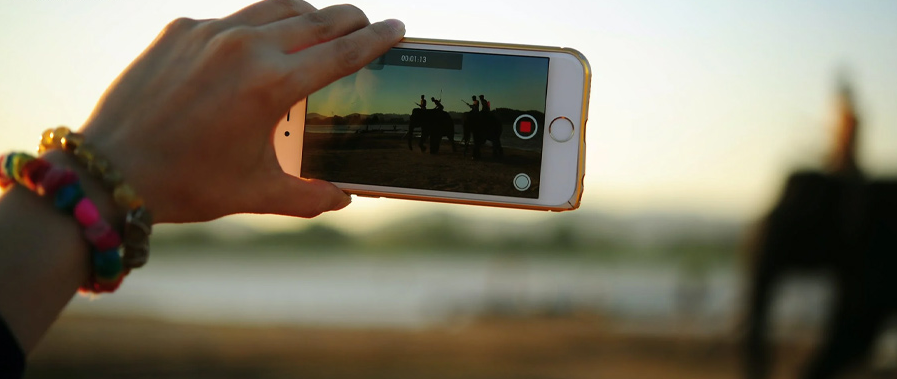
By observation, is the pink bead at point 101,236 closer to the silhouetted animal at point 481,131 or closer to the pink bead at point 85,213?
the pink bead at point 85,213

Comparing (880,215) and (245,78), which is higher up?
(245,78)

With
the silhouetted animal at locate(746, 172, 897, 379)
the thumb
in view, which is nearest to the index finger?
the thumb

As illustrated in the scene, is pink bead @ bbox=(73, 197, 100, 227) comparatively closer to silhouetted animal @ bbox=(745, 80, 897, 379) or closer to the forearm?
the forearm

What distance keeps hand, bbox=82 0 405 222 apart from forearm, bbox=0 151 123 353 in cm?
12

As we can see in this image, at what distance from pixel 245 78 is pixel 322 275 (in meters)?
15.2

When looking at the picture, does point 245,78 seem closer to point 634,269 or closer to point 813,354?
point 813,354

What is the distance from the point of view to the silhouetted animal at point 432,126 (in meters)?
1.70

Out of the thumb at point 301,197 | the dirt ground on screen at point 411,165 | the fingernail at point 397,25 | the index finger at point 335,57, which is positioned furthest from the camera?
the dirt ground on screen at point 411,165

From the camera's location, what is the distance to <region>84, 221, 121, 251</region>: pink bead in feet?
2.65

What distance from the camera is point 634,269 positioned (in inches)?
735

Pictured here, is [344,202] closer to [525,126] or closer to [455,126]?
[455,126]

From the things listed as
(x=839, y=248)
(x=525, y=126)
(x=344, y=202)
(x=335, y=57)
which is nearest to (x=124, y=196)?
(x=335, y=57)

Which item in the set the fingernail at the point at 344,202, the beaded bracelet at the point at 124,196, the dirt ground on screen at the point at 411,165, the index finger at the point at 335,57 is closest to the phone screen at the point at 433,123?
the dirt ground on screen at the point at 411,165

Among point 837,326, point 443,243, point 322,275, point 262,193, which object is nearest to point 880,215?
point 837,326
